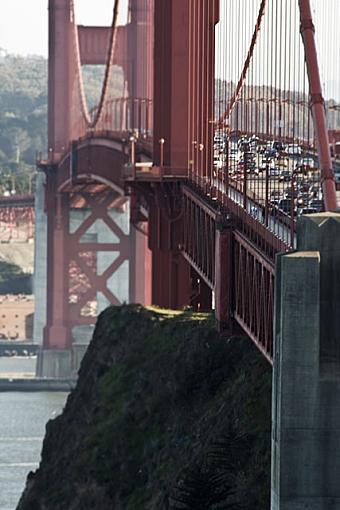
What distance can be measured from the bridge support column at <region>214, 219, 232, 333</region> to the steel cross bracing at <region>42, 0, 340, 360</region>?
1 cm

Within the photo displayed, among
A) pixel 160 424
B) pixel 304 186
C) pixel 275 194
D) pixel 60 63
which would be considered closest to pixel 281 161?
pixel 275 194

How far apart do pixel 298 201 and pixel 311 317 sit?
3.80 m

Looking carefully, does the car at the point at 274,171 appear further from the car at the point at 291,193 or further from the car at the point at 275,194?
the car at the point at 291,193

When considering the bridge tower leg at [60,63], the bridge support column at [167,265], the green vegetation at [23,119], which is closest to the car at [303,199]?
the bridge support column at [167,265]

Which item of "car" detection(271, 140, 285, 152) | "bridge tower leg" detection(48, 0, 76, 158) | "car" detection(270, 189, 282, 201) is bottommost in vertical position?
"car" detection(270, 189, 282, 201)

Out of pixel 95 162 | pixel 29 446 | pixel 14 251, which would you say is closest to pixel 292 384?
pixel 29 446

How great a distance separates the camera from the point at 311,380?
11359mm

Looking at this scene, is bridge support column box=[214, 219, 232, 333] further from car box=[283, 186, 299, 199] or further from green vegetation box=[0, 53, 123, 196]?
green vegetation box=[0, 53, 123, 196]

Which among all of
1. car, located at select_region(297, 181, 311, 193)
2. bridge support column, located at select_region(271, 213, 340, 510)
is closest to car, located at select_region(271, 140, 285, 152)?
car, located at select_region(297, 181, 311, 193)

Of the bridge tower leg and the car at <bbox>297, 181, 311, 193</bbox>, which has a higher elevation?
the bridge tower leg

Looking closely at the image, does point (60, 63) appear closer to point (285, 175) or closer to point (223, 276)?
point (223, 276)

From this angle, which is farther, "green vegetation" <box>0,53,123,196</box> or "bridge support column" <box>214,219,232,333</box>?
"green vegetation" <box>0,53,123,196</box>

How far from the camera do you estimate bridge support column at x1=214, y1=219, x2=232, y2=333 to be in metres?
17.9

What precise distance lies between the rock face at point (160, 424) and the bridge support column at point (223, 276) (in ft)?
1.12
